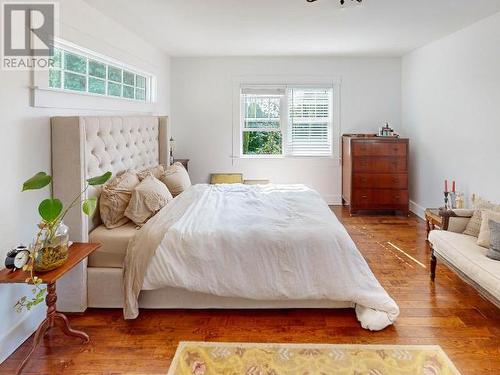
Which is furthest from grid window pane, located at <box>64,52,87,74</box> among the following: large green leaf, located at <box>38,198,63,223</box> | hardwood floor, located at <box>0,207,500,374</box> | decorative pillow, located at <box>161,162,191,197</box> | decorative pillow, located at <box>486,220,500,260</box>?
decorative pillow, located at <box>486,220,500,260</box>

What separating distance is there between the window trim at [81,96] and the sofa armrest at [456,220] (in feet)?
10.6

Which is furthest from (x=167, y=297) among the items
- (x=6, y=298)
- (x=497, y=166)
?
(x=497, y=166)

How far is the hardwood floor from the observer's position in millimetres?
2214

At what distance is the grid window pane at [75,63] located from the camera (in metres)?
3.20

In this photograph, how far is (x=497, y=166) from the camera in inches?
151

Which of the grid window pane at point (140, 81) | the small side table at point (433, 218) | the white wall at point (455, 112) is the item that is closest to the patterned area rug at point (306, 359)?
the small side table at point (433, 218)

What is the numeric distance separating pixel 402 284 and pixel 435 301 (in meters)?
0.35

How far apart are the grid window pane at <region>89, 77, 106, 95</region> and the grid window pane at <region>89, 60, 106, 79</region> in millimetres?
46

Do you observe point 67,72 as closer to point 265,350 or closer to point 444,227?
point 265,350

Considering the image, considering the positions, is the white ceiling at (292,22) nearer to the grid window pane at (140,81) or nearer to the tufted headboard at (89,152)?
the grid window pane at (140,81)

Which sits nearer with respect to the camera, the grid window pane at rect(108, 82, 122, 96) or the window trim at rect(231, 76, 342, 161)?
the grid window pane at rect(108, 82, 122, 96)

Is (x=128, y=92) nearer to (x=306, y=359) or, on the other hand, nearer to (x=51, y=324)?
(x=51, y=324)

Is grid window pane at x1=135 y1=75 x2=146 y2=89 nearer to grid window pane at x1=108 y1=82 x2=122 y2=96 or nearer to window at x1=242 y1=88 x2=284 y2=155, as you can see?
grid window pane at x1=108 y1=82 x2=122 y2=96

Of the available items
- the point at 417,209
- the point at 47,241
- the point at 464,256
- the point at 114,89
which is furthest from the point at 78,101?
the point at 417,209
